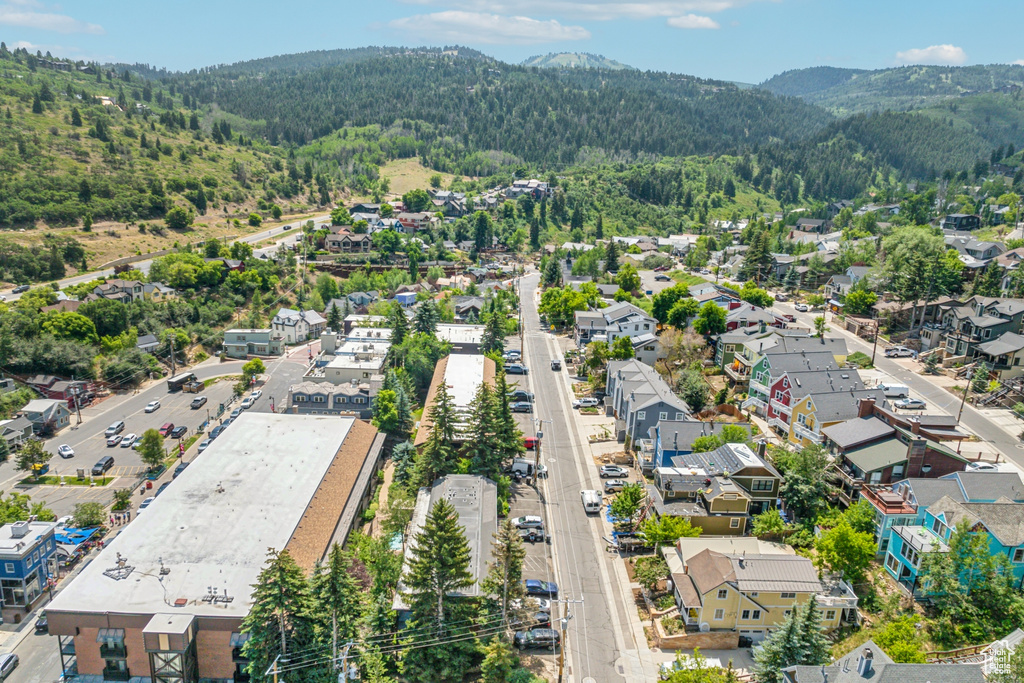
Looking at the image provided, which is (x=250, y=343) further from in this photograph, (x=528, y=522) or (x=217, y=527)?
(x=528, y=522)

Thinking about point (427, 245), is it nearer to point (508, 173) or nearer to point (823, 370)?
point (508, 173)

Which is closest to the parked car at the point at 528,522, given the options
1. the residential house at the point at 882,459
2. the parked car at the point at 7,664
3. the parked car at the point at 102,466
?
the residential house at the point at 882,459

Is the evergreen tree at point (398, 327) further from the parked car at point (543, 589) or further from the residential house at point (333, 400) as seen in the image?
the parked car at point (543, 589)

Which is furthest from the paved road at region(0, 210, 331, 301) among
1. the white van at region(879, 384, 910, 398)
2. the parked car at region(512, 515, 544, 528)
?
the white van at region(879, 384, 910, 398)

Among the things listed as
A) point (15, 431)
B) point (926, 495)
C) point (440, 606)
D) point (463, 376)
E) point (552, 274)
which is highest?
point (552, 274)

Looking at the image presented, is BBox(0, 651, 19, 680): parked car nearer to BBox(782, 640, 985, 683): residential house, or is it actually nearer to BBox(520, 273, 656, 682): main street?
BBox(520, 273, 656, 682): main street

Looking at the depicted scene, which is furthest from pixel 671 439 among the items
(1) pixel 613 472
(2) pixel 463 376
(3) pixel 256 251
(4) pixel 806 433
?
(3) pixel 256 251
